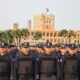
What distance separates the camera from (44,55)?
9617 millimetres

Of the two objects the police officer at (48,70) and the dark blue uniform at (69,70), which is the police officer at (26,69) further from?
the dark blue uniform at (69,70)

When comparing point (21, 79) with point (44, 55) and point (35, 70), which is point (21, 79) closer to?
point (35, 70)

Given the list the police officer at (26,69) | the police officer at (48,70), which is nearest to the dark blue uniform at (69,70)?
the police officer at (48,70)

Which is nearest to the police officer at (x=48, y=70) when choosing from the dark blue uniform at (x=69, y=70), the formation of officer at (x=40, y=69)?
the formation of officer at (x=40, y=69)

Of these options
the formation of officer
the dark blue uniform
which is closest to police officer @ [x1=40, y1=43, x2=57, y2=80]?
the formation of officer

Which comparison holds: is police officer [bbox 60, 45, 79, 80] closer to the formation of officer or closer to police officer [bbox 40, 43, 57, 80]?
the formation of officer

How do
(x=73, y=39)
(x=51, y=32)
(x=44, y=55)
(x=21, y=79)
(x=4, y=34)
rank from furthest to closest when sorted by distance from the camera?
(x=51, y=32), (x=73, y=39), (x=4, y=34), (x=44, y=55), (x=21, y=79)

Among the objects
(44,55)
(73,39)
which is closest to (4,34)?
(73,39)

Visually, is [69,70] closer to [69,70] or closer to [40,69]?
[69,70]

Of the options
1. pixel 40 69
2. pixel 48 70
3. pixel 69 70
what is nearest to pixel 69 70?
pixel 69 70

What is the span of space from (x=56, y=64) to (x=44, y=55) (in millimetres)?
726

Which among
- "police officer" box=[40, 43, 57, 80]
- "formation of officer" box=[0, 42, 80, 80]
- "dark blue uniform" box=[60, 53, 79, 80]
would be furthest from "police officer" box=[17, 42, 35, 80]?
"dark blue uniform" box=[60, 53, 79, 80]

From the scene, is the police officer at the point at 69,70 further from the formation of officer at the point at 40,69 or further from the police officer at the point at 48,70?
the police officer at the point at 48,70

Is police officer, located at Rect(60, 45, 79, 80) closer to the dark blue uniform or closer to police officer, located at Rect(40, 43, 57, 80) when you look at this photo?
the dark blue uniform
